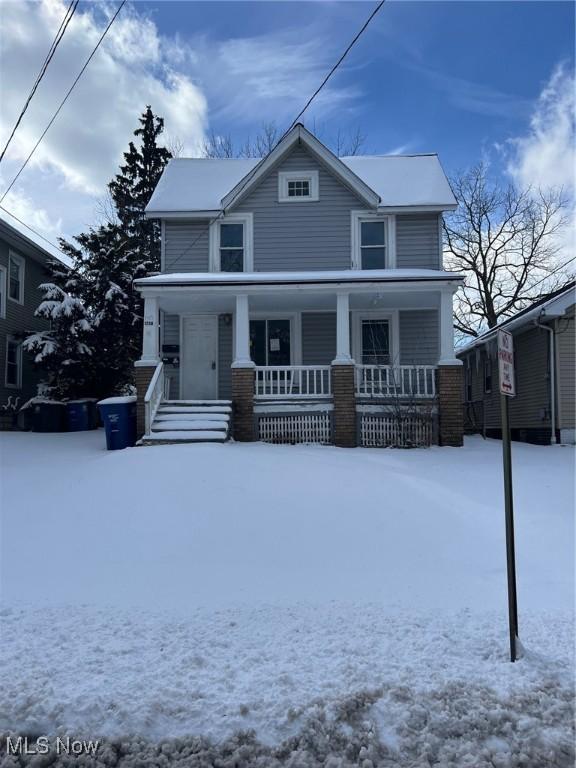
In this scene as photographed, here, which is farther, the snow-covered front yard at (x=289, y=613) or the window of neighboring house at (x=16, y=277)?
the window of neighboring house at (x=16, y=277)

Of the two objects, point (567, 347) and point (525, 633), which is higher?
point (567, 347)

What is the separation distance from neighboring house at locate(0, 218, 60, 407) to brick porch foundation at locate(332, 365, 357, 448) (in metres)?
11.6

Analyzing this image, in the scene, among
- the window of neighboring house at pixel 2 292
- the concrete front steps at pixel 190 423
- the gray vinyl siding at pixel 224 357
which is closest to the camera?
the concrete front steps at pixel 190 423

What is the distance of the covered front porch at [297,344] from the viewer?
11.7 meters

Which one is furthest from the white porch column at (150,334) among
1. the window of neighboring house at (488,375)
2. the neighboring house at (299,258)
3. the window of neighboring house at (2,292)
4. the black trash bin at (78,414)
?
the window of neighboring house at (488,375)

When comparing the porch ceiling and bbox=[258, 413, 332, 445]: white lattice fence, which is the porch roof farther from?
bbox=[258, 413, 332, 445]: white lattice fence

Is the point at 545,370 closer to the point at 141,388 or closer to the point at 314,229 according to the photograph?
the point at 314,229

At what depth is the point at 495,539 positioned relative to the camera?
5.66 meters

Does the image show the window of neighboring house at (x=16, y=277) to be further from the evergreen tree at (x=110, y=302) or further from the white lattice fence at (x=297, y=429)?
the white lattice fence at (x=297, y=429)

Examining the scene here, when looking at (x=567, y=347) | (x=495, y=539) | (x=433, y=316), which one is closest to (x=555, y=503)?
(x=495, y=539)

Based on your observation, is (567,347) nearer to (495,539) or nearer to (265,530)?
(495,539)

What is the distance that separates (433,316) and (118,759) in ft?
43.9

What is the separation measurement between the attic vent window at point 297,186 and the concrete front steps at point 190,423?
21.2 ft

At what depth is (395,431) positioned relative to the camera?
1146cm
